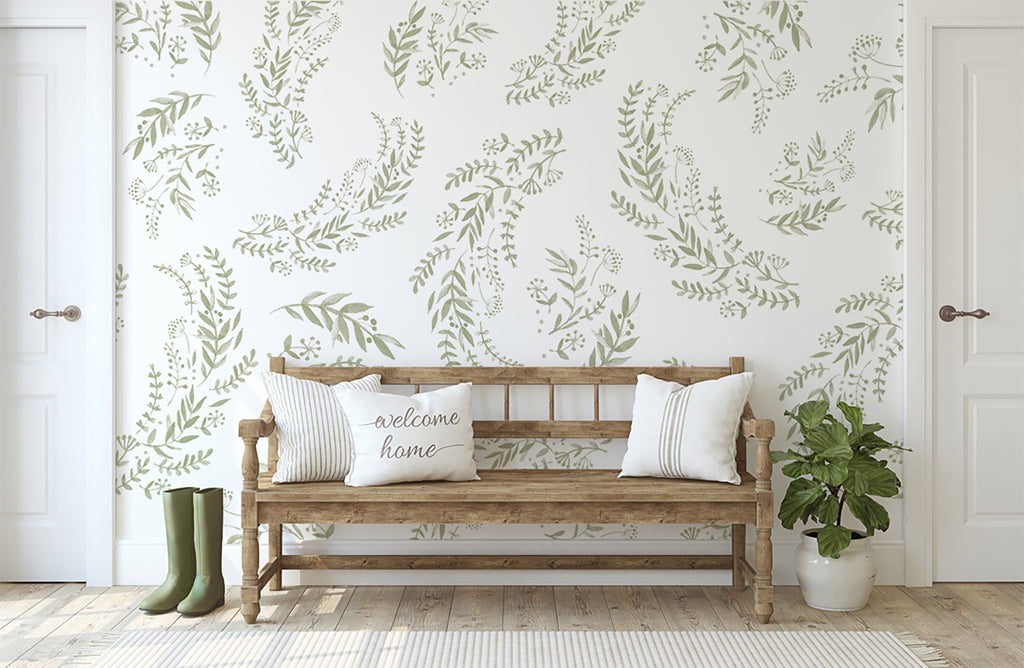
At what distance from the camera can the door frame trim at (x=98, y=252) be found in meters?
3.03

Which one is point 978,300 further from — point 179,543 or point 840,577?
point 179,543

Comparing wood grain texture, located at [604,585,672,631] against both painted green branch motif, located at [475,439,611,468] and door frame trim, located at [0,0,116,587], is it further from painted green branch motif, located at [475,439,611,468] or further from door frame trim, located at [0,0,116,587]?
door frame trim, located at [0,0,116,587]

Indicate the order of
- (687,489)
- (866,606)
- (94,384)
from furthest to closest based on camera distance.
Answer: (94,384) → (866,606) → (687,489)

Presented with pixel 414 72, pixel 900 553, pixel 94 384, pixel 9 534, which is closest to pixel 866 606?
pixel 900 553

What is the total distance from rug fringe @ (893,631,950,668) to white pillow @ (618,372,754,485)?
673mm

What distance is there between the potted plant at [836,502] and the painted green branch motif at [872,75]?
1147 millimetres

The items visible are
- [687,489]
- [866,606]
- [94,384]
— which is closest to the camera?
[687,489]

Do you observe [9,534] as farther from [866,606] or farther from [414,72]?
[866,606]

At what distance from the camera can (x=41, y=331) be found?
3102mm

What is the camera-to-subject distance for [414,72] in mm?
3068

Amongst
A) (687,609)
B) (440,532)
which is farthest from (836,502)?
(440,532)

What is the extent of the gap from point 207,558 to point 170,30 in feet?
6.19

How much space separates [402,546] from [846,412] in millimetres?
1654

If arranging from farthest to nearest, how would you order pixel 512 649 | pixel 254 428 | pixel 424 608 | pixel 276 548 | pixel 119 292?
1. pixel 119 292
2. pixel 276 548
3. pixel 424 608
4. pixel 254 428
5. pixel 512 649
